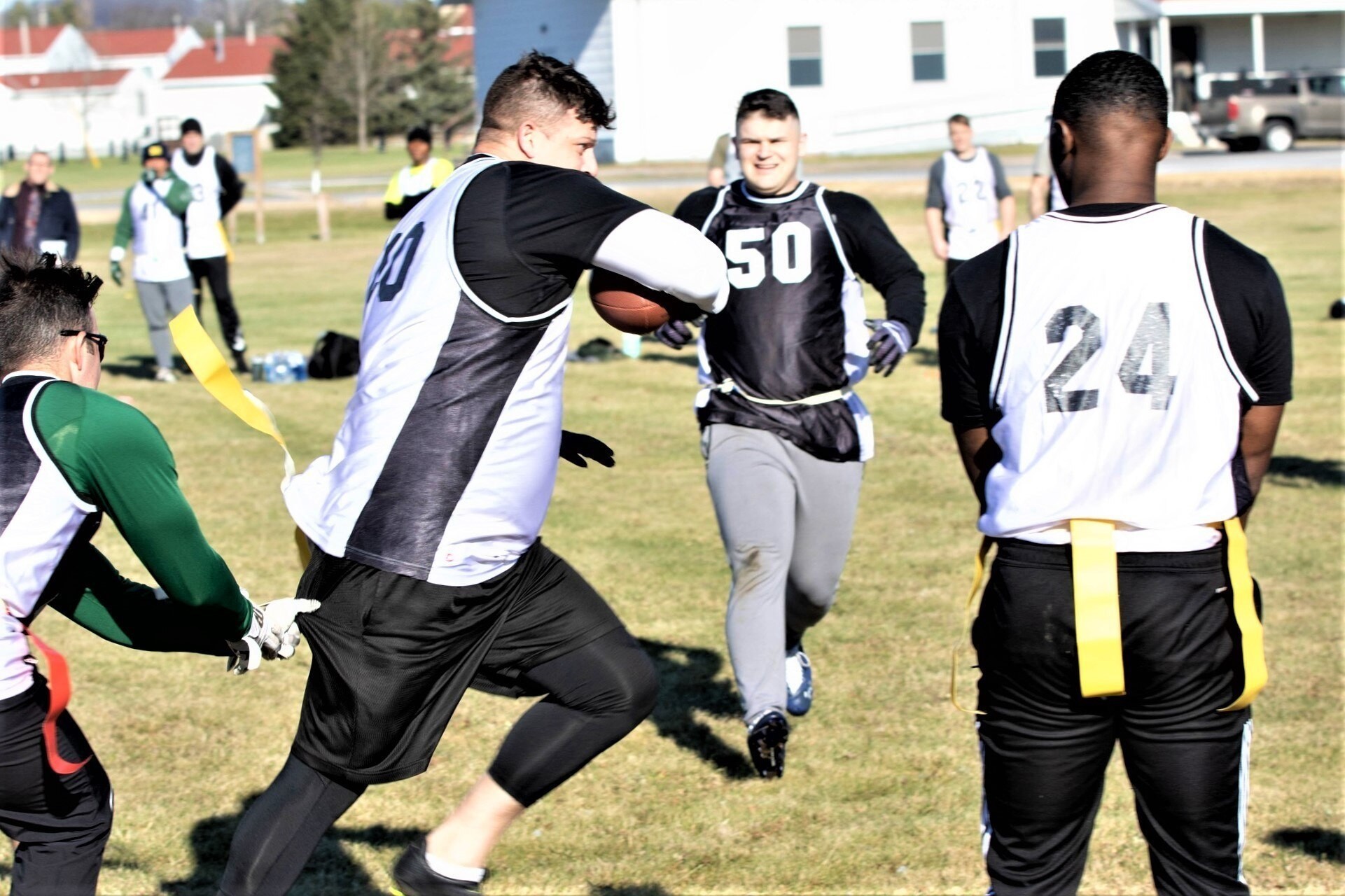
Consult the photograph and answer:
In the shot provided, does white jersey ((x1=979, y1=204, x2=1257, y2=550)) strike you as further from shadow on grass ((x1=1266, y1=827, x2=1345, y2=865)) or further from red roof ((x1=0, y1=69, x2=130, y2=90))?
red roof ((x1=0, y1=69, x2=130, y2=90))

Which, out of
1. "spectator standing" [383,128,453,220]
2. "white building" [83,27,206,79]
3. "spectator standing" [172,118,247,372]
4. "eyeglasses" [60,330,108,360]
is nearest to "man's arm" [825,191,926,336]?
"eyeglasses" [60,330,108,360]

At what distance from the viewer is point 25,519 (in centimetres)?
303

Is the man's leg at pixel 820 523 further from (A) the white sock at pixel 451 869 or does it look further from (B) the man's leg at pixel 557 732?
(A) the white sock at pixel 451 869

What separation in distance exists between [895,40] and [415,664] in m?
41.8

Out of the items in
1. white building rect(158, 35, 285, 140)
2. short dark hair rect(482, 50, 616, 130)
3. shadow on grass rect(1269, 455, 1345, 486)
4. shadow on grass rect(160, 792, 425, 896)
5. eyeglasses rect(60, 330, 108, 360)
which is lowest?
shadow on grass rect(160, 792, 425, 896)

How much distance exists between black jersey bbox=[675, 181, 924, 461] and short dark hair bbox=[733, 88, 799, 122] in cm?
29

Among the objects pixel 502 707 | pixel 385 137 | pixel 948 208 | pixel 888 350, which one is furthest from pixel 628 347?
pixel 385 137

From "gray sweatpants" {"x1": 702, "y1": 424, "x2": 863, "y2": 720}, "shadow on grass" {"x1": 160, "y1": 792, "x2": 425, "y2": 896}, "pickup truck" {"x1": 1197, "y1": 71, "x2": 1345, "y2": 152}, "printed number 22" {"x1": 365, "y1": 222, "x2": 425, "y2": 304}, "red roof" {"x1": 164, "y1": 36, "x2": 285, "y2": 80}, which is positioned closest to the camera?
"printed number 22" {"x1": 365, "y1": 222, "x2": 425, "y2": 304}

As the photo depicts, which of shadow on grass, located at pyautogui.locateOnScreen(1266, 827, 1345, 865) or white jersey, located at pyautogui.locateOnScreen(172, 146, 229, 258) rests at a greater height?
white jersey, located at pyautogui.locateOnScreen(172, 146, 229, 258)

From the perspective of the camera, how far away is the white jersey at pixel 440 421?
3.35 metres

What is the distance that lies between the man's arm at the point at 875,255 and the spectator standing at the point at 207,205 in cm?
989

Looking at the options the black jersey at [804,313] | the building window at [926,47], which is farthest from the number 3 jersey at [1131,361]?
the building window at [926,47]

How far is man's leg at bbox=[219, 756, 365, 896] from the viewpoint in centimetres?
346

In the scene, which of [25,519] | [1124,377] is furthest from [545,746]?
[1124,377]
